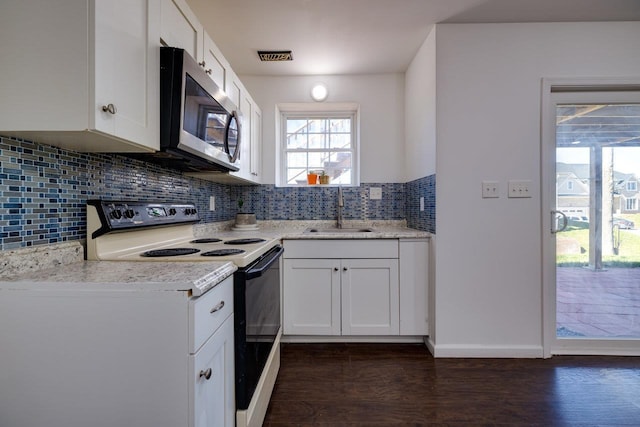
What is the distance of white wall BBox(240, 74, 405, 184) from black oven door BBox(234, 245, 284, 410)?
5.18ft

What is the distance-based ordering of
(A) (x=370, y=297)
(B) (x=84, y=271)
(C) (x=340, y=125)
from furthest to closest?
(C) (x=340, y=125) < (A) (x=370, y=297) < (B) (x=84, y=271)

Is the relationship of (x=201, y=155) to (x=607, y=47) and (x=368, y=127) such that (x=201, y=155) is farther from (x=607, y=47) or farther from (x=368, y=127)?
(x=607, y=47)

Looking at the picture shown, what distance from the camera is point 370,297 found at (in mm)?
2191

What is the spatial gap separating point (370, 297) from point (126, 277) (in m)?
1.70

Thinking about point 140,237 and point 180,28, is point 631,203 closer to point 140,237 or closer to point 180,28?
point 180,28

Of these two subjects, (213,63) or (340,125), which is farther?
(340,125)

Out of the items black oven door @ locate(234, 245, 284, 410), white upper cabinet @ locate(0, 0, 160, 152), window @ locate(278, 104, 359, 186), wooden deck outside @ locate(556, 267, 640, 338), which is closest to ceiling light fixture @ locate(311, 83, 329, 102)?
window @ locate(278, 104, 359, 186)

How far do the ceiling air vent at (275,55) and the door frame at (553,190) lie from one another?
193 centimetres

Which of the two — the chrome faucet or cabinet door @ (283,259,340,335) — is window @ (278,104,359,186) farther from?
cabinet door @ (283,259,340,335)

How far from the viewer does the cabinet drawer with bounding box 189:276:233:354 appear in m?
0.81

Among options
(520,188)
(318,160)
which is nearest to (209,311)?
(520,188)

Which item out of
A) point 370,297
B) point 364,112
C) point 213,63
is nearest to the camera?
point 213,63

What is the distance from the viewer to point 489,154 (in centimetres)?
204

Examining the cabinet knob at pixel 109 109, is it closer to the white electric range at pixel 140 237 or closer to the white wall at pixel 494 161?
the white electric range at pixel 140 237
